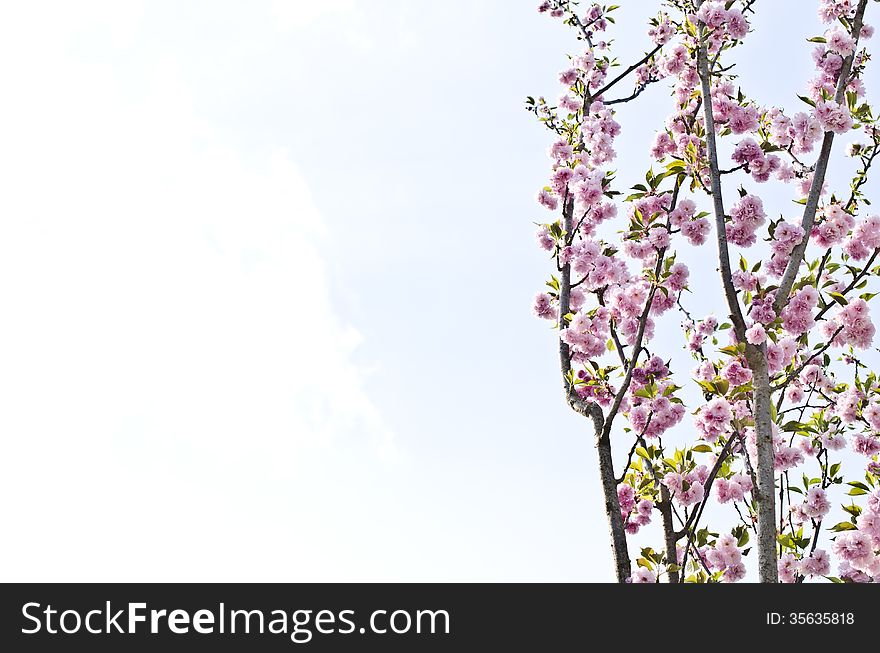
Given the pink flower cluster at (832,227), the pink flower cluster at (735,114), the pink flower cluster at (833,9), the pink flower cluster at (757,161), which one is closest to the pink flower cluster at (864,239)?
the pink flower cluster at (832,227)

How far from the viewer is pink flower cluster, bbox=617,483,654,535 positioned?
5168 mm

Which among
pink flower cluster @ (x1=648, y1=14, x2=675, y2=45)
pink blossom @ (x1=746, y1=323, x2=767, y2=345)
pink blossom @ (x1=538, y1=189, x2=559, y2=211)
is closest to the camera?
pink blossom @ (x1=746, y1=323, x2=767, y2=345)

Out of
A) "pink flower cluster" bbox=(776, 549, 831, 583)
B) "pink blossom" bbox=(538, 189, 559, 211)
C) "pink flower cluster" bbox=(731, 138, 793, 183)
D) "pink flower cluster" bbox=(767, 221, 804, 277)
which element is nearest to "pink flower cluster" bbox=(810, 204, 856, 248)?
"pink flower cluster" bbox=(767, 221, 804, 277)

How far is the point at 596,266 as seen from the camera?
17.6ft

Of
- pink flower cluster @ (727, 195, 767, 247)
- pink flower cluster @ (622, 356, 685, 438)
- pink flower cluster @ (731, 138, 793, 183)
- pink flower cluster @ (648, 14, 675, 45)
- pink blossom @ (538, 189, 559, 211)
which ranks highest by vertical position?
pink flower cluster @ (648, 14, 675, 45)

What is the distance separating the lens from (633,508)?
5.20 metres

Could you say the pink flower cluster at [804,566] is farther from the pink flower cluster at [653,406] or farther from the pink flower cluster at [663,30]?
the pink flower cluster at [663,30]

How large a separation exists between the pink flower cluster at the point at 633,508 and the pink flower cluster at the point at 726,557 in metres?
0.40

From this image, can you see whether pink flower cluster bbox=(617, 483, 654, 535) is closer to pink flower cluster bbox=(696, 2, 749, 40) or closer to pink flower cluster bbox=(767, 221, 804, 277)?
pink flower cluster bbox=(767, 221, 804, 277)

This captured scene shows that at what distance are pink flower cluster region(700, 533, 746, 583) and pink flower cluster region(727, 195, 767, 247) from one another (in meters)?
1.59

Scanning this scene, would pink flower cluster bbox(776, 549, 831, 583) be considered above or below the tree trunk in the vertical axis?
below

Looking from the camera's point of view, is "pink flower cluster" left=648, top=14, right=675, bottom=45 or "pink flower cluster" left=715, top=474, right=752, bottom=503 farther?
"pink flower cluster" left=648, top=14, right=675, bottom=45

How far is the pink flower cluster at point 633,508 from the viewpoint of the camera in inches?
203
